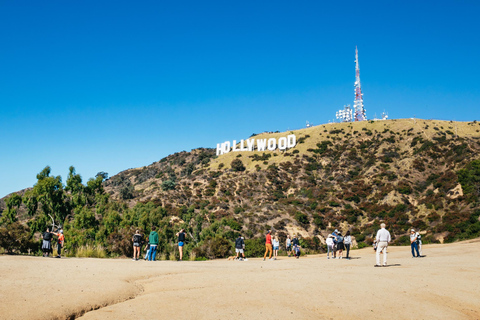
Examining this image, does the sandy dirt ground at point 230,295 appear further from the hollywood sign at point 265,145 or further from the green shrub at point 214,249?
the hollywood sign at point 265,145

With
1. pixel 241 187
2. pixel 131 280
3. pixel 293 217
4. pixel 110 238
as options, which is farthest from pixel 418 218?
pixel 131 280

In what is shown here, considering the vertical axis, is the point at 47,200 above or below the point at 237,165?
below

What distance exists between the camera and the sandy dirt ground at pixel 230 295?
7.28 metres

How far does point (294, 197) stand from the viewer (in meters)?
62.7

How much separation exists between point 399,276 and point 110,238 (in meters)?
20.2

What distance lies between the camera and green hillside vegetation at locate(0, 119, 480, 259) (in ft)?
97.9

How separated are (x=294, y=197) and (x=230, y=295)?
180 ft

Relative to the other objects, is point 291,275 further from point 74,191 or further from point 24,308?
point 74,191

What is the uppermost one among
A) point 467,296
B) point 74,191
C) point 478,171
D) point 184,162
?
point 184,162

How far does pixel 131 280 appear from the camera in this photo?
36.0 ft

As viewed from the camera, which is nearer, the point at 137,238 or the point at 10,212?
the point at 137,238

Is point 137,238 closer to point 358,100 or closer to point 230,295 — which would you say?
point 230,295

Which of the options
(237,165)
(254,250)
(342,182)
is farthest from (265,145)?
(254,250)

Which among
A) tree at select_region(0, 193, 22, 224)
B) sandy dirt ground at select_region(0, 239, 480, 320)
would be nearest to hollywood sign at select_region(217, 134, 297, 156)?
tree at select_region(0, 193, 22, 224)
